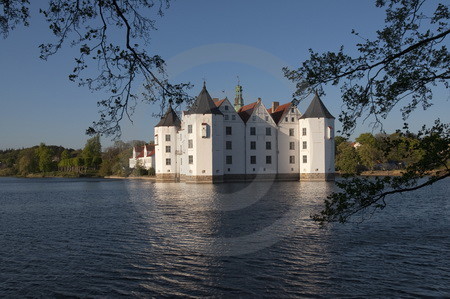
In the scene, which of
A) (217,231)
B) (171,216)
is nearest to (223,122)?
(171,216)

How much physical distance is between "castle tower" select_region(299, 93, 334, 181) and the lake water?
3469 centimetres

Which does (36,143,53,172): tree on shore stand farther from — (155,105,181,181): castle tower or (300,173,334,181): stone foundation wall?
(300,173,334,181): stone foundation wall

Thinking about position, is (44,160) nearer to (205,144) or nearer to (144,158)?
(144,158)

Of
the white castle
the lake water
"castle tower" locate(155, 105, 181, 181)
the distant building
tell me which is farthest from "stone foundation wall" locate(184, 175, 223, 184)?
the lake water

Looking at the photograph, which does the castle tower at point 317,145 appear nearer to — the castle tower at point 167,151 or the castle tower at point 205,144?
the castle tower at point 205,144

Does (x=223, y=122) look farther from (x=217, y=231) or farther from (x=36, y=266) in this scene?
(x=36, y=266)

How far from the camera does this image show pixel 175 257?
1170 cm

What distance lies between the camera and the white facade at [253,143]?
52.0 meters

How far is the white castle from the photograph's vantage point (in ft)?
171

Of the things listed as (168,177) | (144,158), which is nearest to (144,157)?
(144,158)

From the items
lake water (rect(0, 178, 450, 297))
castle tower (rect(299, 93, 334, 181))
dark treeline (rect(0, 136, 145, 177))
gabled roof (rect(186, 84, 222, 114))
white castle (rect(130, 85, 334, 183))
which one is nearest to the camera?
lake water (rect(0, 178, 450, 297))

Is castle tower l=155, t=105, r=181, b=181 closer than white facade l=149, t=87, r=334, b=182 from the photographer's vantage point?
No

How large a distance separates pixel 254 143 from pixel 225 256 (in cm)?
4576

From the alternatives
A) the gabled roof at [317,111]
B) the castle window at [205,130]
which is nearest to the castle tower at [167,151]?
the castle window at [205,130]
